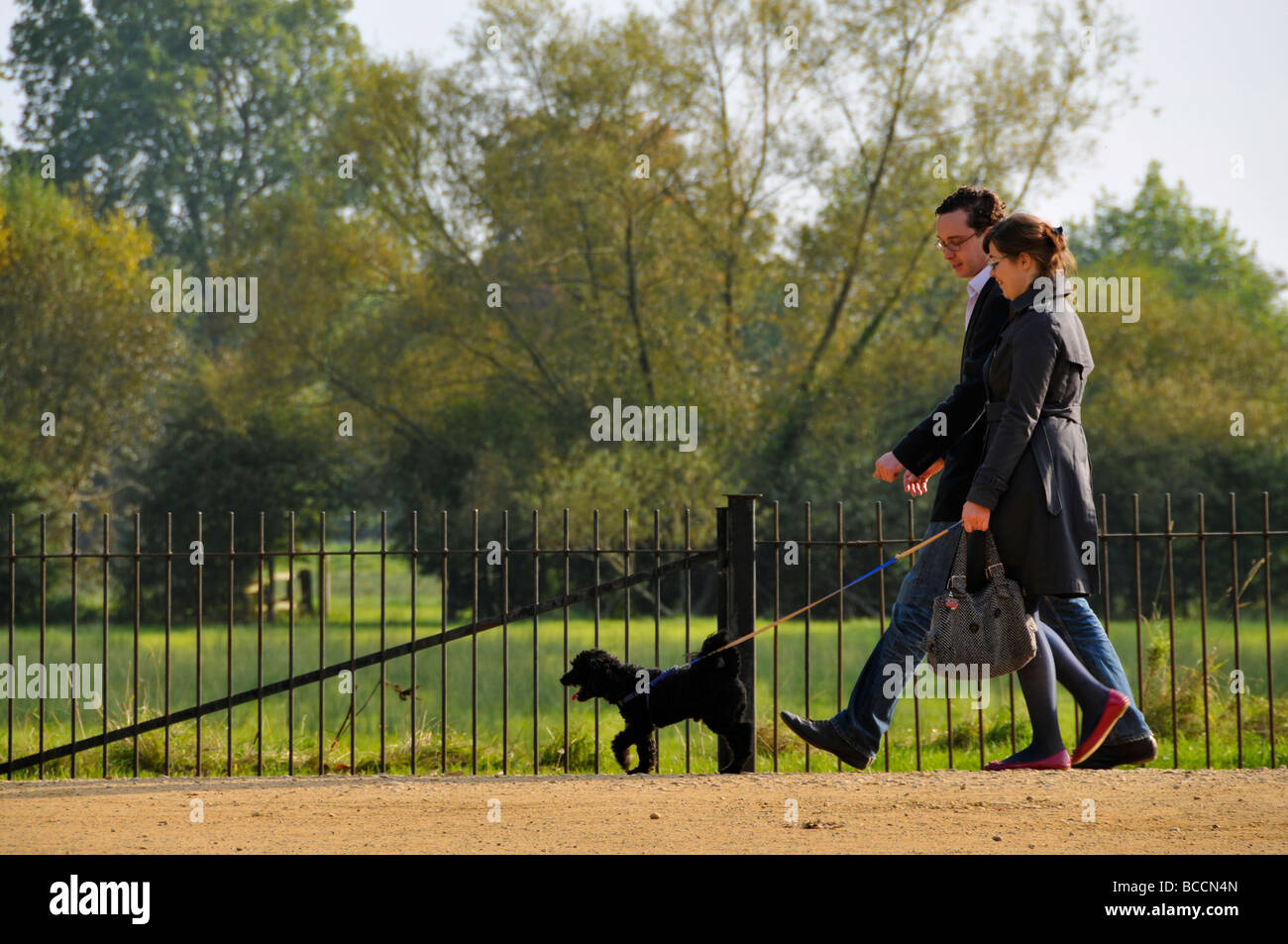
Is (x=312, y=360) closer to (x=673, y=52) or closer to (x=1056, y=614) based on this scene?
(x=673, y=52)

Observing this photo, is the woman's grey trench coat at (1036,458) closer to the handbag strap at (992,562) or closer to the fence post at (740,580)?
the handbag strap at (992,562)

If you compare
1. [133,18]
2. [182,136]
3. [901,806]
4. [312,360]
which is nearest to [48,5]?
[133,18]

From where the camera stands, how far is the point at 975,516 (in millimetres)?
4664

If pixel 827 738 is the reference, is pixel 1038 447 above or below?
above

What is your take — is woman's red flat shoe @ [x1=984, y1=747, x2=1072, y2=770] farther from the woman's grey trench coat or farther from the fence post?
the fence post

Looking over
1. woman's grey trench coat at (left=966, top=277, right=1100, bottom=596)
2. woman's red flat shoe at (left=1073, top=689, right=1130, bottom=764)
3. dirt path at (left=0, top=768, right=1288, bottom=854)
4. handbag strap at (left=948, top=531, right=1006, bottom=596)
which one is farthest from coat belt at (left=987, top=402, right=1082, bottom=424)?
dirt path at (left=0, top=768, right=1288, bottom=854)

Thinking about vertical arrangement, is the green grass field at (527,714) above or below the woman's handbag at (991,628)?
below

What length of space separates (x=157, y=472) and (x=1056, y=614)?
26300mm

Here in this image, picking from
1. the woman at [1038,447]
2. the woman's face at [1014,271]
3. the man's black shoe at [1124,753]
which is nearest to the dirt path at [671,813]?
the man's black shoe at [1124,753]

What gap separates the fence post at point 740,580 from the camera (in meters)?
A: 7.12

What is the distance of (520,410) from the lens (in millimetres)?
25188

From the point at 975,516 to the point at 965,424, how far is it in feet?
1.69

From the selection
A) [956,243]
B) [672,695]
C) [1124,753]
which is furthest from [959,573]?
[672,695]

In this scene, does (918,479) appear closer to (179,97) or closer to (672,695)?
(672,695)
